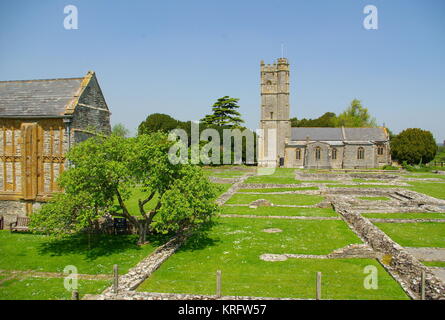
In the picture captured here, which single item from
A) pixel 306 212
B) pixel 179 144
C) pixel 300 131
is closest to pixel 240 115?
pixel 300 131

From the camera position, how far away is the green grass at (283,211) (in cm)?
2375

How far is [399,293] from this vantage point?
1088 centimetres

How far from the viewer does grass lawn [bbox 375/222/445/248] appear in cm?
1664

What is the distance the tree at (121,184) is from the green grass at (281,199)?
13991mm

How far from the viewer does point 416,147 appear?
68188 mm

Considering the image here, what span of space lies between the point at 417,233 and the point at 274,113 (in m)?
54.8

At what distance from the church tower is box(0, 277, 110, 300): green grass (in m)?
59.3

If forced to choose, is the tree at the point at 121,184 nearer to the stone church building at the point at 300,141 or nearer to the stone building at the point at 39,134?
the stone building at the point at 39,134

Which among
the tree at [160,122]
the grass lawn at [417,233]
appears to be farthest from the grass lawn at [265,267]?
the tree at [160,122]

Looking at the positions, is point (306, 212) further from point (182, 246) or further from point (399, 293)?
point (399, 293)

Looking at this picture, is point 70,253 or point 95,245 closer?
point 70,253

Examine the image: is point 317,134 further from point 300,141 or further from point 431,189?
point 431,189

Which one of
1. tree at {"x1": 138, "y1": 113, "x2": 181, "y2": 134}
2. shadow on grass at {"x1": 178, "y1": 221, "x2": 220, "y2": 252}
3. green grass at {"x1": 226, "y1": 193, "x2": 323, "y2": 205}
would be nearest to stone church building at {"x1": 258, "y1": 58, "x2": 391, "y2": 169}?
tree at {"x1": 138, "y1": 113, "x2": 181, "y2": 134}

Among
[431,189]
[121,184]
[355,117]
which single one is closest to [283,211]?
[121,184]
